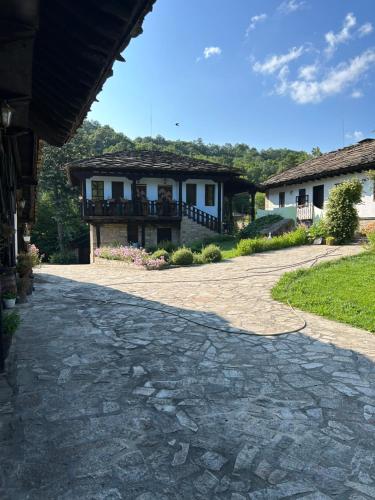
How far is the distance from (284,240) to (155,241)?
8.52m

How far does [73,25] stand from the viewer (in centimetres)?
274

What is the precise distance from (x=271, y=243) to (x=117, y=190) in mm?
10753

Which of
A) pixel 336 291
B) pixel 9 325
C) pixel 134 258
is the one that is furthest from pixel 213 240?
pixel 9 325

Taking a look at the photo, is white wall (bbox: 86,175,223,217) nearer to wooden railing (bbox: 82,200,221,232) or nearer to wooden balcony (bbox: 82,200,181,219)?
wooden railing (bbox: 82,200,221,232)

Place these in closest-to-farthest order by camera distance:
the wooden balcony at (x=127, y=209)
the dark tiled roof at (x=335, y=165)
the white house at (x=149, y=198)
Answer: the dark tiled roof at (x=335, y=165) < the wooden balcony at (x=127, y=209) < the white house at (x=149, y=198)

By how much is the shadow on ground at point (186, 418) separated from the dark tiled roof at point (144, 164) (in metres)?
16.0

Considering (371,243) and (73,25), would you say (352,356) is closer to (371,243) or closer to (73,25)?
(73,25)

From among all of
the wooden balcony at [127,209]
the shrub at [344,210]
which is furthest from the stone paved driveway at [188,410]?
the wooden balcony at [127,209]

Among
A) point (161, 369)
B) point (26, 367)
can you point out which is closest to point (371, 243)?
point (161, 369)

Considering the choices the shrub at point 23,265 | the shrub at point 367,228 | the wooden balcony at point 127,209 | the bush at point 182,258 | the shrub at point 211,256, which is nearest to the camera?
the shrub at point 23,265

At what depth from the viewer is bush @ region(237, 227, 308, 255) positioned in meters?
15.7

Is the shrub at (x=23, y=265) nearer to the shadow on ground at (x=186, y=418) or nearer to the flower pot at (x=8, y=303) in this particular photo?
the flower pot at (x=8, y=303)

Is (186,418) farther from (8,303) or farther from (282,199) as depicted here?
(282,199)

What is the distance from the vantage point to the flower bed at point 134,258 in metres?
13.8
